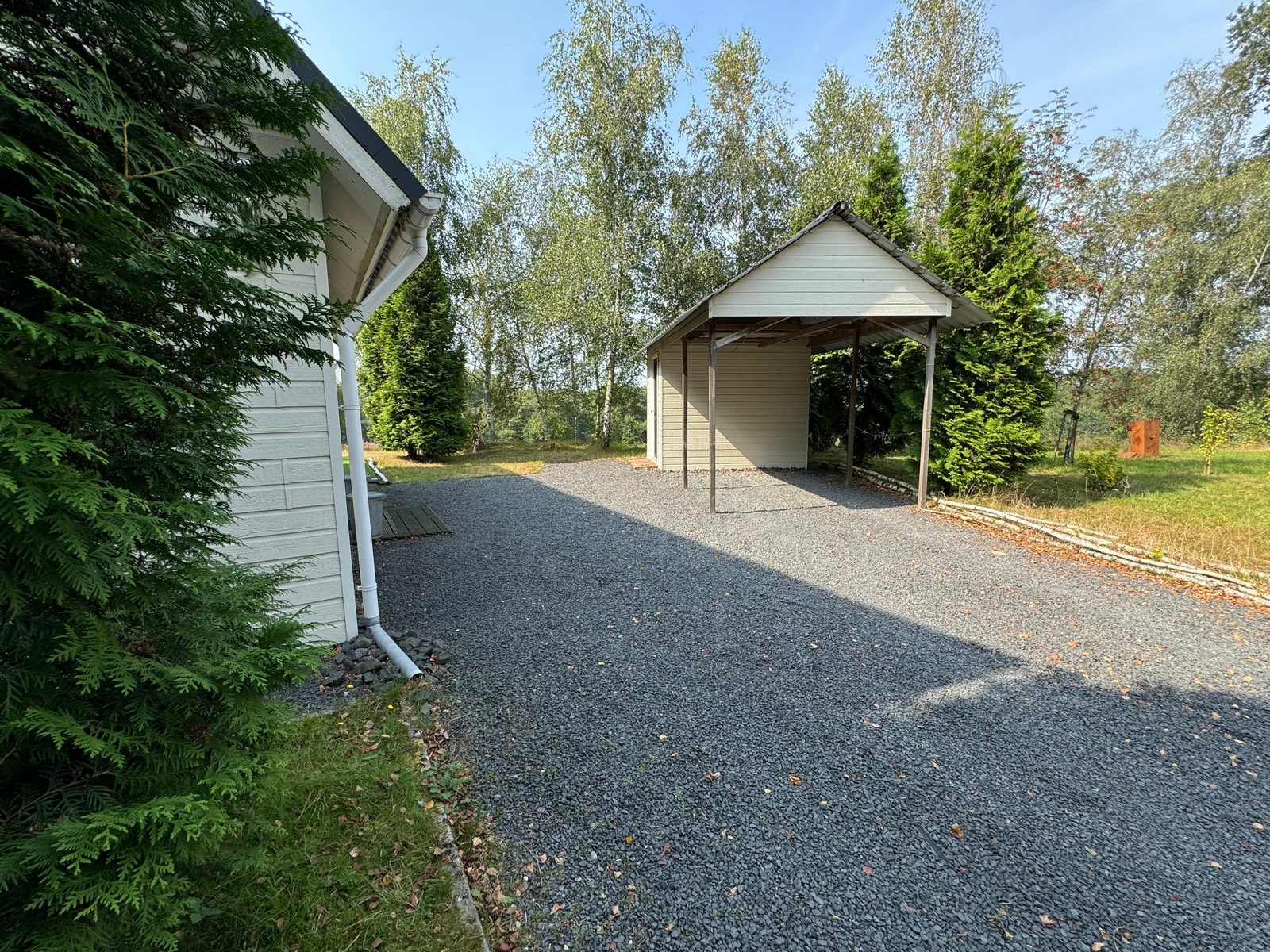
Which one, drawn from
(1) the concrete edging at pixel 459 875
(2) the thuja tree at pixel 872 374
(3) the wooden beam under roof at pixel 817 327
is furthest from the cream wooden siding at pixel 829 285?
(1) the concrete edging at pixel 459 875

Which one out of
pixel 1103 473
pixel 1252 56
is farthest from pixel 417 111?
pixel 1252 56

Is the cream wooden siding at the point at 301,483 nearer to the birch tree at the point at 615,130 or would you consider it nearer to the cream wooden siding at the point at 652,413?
the cream wooden siding at the point at 652,413

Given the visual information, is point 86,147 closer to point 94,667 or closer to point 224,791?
point 94,667

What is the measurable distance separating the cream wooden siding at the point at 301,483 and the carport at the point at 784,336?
4.93 meters

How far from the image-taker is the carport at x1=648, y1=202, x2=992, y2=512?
22.5ft

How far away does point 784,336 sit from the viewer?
995 cm

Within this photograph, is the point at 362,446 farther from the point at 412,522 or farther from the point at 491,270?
the point at 491,270

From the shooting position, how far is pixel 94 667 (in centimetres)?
101

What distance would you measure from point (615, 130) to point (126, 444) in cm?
1565

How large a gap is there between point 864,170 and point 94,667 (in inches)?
679

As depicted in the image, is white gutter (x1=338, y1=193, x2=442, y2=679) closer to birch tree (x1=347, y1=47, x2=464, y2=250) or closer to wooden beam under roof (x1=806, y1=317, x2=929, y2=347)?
wooden beam under roof (x1=806, y1=317, x2=929, y2=347)

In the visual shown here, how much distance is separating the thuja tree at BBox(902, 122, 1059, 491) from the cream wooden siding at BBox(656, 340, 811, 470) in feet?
12.5

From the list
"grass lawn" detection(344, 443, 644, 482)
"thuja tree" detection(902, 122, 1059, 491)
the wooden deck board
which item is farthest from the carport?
the wooden deck board

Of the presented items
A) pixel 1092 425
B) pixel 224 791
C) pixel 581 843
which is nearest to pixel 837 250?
pixel 581 843
